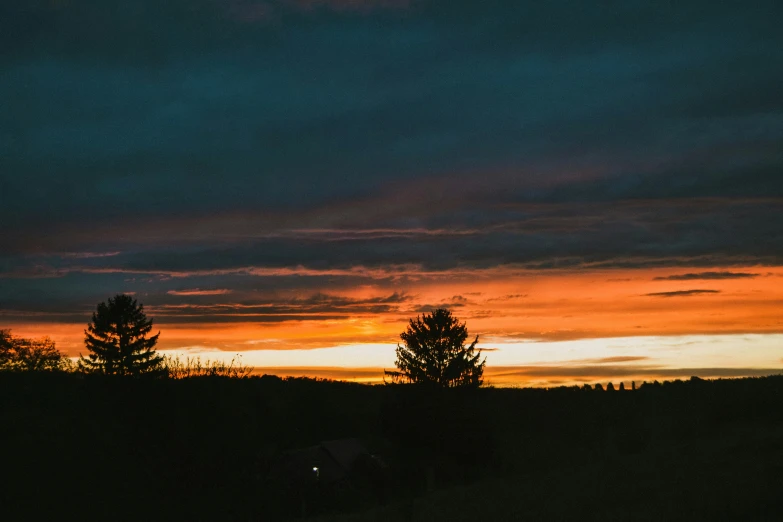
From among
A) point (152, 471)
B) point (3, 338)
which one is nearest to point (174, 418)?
point (152, 471)

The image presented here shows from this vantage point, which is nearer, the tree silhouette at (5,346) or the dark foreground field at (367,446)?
the dark foreground field at (367,446)

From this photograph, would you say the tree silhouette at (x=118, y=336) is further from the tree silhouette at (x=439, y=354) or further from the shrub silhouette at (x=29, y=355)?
the tree silhouette at (x=439, y=354)

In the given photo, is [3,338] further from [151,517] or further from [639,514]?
[639,514]

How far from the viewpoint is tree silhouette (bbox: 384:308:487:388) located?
71750 millimetres

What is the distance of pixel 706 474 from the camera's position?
2989 cm

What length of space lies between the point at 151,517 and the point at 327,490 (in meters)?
11.2

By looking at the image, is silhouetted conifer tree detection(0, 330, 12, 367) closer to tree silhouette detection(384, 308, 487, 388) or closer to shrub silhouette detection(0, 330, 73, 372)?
shrub silhouette detection(0, 330, 73, 372)

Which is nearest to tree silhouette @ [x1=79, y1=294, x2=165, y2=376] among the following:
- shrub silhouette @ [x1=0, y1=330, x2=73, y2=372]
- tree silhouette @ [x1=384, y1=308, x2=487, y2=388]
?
shrub silhouette @ [x1=0, y1=330, x2=73, y2=372]

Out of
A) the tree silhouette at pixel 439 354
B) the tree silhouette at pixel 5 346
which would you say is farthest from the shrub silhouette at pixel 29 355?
the tree silhouette at pixel 439 354

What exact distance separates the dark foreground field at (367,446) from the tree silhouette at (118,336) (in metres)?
12.6

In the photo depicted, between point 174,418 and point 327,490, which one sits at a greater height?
point 174,418

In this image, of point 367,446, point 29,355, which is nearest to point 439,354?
point 367,446

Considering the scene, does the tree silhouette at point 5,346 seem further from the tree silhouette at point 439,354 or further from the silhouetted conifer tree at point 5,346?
the tree silhouette at point 439,354

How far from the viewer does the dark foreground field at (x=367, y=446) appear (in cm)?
2923
